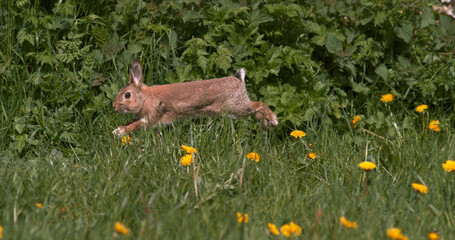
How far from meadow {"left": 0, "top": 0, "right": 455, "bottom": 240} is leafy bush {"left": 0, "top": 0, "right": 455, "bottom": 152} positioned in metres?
0.01

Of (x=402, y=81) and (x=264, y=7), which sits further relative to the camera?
(x=402, y=81)

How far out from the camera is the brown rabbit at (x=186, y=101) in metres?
4.22

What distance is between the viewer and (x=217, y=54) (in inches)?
177

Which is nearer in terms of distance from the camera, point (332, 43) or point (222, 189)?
point (222, 189)

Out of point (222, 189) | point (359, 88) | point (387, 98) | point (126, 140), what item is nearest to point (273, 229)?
point (222, 189)

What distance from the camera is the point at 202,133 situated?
3975mm

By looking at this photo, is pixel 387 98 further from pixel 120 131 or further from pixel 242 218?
pixel 242 218

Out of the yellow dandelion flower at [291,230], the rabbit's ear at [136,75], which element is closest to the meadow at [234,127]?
the yellow dandelion flower at [291,230]

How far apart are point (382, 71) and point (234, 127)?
1.46 m

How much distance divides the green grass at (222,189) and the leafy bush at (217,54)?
52cm

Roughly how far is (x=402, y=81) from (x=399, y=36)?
38 cm

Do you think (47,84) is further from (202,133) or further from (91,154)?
(202,133)

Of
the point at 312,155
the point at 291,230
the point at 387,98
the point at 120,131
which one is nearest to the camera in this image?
the point at 291,230

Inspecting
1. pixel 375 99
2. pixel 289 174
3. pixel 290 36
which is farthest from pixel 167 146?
pixel 375 99
